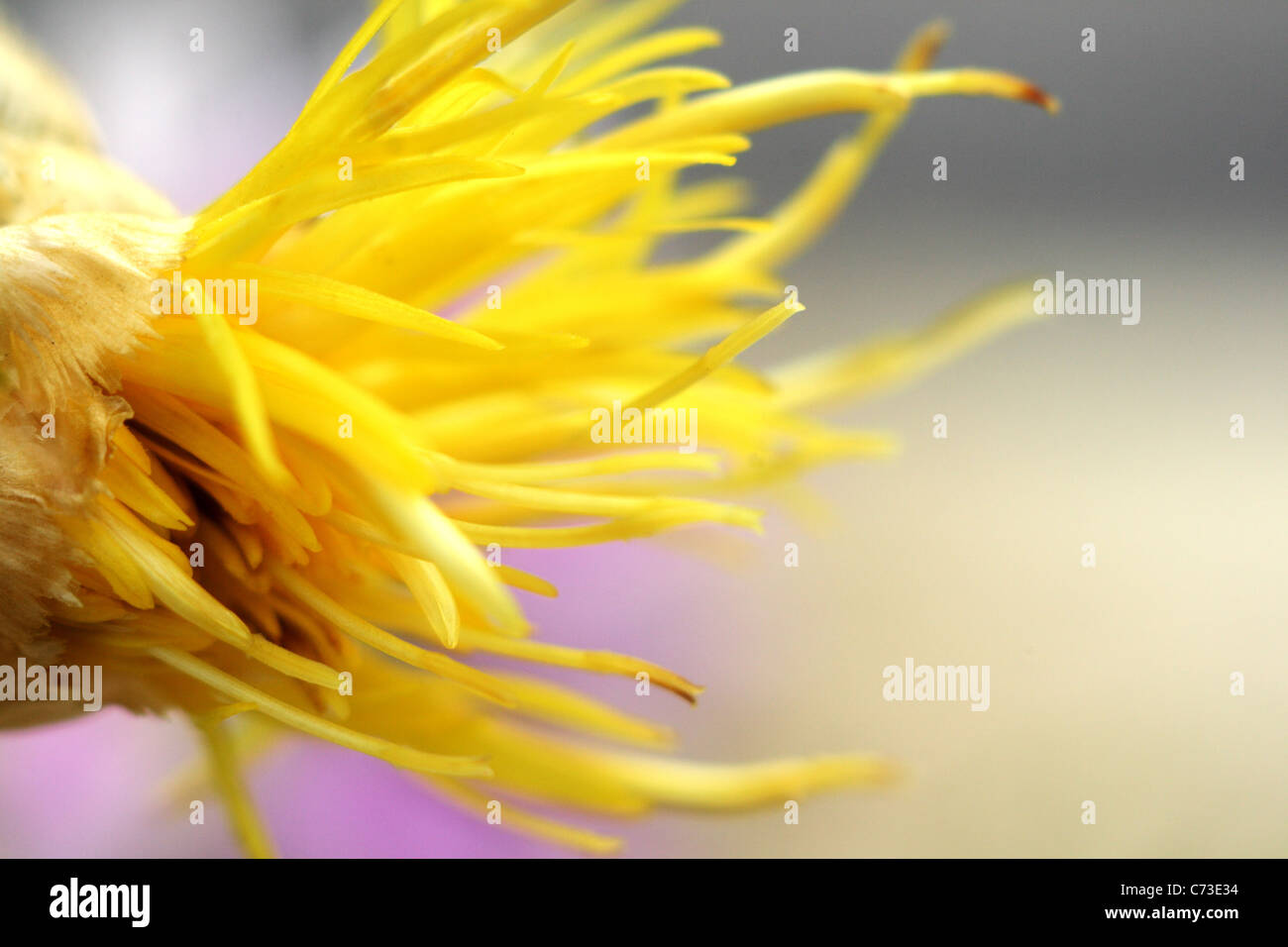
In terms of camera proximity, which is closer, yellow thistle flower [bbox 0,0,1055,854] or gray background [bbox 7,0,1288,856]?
yellow thistle flower [bbox 0,0,1055,854]

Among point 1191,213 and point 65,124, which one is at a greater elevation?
point 1191,213

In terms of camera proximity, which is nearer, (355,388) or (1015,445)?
(355,388)

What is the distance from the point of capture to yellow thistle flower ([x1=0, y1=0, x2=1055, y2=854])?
0.25 meters

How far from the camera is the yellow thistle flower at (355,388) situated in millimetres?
253

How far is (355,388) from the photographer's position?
10.4 inches

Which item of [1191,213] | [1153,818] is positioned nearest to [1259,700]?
[1153,818]

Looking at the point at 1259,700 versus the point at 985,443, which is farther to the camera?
the point at 985,443

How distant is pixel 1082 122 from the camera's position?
3.17 ft

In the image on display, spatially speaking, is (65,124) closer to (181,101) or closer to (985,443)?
(181,101)

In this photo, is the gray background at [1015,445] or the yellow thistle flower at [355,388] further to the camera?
the gray background at [1015,445]
